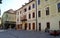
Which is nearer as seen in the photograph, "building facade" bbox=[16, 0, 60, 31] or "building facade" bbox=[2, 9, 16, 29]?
"building facade" bbox=[16, 0, 60, 31]

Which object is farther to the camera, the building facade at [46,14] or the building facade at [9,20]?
the building facade at [9,20]

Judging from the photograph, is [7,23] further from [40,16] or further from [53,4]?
[53,4]

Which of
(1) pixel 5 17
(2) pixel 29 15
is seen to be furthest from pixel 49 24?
(1) pixel 5 17

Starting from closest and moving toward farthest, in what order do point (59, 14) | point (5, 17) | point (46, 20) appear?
point (59, 14) → point (46, 20) → point (5, 17)

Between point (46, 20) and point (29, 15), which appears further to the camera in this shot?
point (29, 15)

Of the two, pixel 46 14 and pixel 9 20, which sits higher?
pixel 46 14

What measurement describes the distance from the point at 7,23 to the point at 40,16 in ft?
131

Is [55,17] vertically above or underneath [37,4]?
underneath

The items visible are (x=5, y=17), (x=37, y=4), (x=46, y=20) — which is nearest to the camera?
(x=46, y=20)

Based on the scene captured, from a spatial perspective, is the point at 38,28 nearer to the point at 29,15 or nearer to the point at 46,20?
the point at 46,20

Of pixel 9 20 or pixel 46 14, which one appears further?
pixel 9 20

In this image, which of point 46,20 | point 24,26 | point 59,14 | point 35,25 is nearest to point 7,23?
point 24,26

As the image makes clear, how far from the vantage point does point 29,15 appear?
38.9 m

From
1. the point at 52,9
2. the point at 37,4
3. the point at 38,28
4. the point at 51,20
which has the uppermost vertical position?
the point at 37,4
